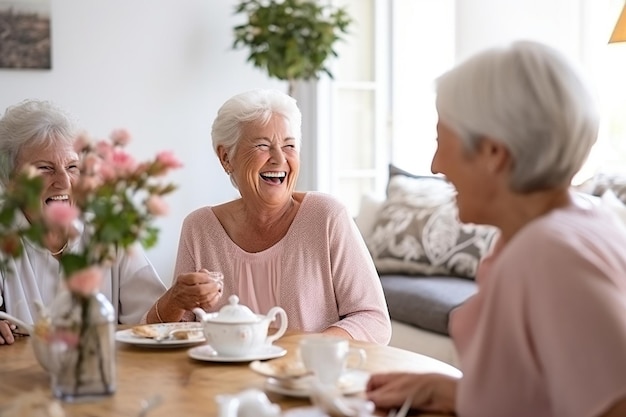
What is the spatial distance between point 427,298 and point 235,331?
239 centimetres

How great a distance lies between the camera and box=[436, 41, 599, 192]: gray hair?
139cm

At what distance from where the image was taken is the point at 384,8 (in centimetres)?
608

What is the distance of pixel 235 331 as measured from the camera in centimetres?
193

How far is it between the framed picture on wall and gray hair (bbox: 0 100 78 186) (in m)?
2.73

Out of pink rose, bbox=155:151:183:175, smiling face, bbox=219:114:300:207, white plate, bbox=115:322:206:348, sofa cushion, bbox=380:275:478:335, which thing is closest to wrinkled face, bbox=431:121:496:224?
pink rose, bbox=155:151:183:175

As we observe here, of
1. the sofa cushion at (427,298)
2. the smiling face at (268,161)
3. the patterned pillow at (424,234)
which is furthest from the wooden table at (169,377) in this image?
the patterned pillow at (424,234)

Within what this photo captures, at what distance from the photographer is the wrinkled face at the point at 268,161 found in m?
2.67

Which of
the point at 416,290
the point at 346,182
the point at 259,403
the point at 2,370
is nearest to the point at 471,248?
the point at 416,290

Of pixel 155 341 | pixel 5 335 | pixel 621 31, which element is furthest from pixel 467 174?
pixel 621 31

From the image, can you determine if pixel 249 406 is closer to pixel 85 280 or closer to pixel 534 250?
pixel 85 280

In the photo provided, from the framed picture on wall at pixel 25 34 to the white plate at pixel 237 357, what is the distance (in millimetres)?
3538

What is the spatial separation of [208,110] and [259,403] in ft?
14.7

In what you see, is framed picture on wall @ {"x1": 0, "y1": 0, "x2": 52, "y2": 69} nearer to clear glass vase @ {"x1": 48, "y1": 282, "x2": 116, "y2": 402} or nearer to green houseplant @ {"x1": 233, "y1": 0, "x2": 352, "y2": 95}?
green houseplant @ {"x1": 233, "y1": 0, "x2": 352, "y2": 95}

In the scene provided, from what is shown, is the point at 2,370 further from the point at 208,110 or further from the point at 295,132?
the point at 208,110
